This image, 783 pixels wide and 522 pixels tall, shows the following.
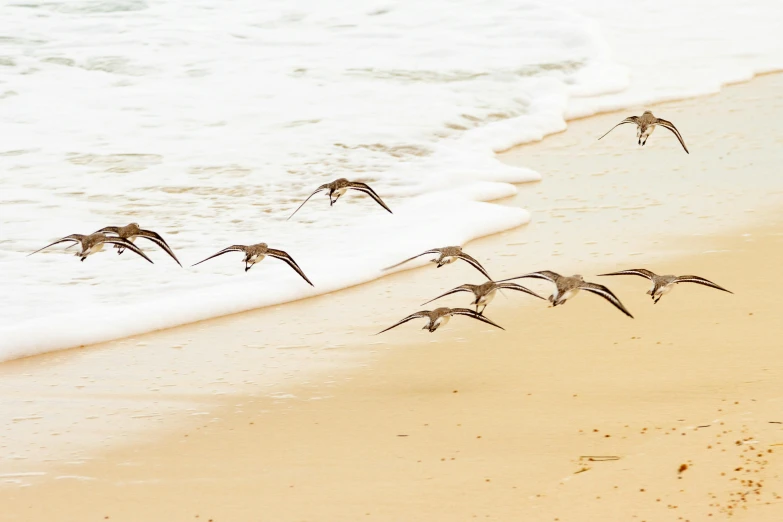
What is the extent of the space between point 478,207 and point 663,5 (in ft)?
38.6

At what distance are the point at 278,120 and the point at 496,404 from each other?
7496 millimetres

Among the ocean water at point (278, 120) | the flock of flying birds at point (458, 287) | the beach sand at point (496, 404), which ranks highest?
the ocean water at point (278, 120)

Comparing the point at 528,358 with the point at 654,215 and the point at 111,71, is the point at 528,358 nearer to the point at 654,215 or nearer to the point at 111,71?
the point at 654,215

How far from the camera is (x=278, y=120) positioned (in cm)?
1230

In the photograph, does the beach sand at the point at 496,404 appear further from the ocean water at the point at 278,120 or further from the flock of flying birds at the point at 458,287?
the ocean water at the point at 278,120

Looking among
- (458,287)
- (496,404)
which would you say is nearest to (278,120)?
(458,287)

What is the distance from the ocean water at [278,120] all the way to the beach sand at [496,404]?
57 cm

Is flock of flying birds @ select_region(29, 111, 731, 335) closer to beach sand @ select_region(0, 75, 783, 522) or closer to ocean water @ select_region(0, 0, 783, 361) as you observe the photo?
beach sand @ select_region(0, 75, 783, 522)

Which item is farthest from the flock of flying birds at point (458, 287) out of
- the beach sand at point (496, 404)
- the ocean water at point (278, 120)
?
the ocean water at point (278, 120)

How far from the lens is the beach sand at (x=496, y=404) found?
4367 mm

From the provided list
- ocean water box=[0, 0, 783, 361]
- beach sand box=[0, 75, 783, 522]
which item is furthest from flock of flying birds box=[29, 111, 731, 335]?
ocean water box=[0, 0, 783, 361]

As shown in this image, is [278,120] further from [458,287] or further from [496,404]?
[496,404]

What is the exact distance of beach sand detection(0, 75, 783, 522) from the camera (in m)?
4.37

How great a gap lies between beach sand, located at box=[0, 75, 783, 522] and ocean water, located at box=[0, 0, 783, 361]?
57cm
